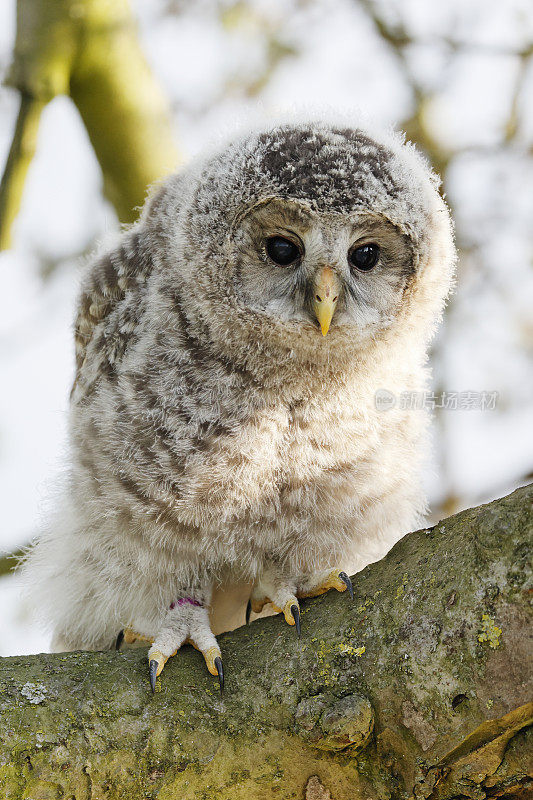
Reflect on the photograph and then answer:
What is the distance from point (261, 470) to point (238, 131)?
124 cm

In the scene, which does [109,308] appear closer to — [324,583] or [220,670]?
[324,583]

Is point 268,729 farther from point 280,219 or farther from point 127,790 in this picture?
point 280,219

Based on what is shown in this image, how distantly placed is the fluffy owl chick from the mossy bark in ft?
1.76

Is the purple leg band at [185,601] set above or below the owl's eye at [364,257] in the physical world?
below

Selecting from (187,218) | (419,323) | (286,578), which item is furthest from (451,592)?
(187,218)

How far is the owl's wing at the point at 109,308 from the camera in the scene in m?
2.49

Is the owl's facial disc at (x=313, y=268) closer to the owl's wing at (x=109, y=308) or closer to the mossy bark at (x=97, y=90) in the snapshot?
the owl's wing at (x=109, y=308)

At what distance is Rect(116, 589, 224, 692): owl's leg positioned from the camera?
187 centimetres

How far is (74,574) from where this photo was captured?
2.72 metres

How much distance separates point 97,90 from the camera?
9.68 feet

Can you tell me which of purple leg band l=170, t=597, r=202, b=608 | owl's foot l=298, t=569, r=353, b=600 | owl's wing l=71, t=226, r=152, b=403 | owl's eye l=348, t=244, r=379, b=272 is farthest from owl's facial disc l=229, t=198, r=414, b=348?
purple leg band l=170, t=597, r=202, b=608

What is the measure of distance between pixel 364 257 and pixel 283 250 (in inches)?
9.3

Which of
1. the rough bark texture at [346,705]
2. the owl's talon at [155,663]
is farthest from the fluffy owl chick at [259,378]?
the rough bark texture at [346,705]

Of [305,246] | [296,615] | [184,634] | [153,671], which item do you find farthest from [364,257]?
[153,671]
